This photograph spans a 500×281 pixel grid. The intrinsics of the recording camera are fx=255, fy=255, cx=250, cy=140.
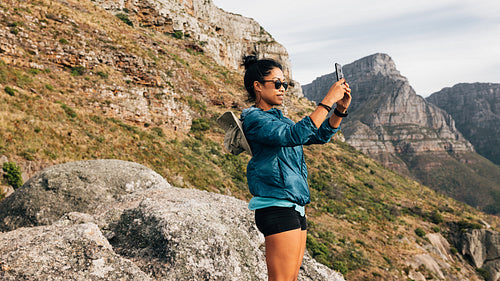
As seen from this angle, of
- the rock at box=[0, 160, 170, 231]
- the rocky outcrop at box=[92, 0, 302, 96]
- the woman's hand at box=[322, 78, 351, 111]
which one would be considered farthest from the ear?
the rocky outcrop at box=[92, 0, 302, 96]

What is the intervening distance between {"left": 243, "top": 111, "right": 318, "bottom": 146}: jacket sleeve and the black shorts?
482 mm

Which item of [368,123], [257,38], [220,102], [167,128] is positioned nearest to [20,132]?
[167,128]

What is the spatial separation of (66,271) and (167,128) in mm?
21114

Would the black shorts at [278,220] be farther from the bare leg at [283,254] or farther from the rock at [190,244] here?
the rock at [190,244]

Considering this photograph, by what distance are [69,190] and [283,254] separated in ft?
25.0

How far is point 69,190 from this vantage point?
23.6ft

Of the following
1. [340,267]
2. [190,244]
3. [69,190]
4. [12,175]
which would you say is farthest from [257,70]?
[340,267]

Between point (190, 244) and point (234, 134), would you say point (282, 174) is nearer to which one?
point (234, 134)

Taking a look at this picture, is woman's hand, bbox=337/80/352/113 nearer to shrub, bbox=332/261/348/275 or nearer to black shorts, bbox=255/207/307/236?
black shorts, bbox=255/207/307/236

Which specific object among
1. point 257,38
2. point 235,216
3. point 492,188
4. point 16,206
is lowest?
point 492,188

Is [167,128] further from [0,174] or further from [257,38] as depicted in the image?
[257,38]

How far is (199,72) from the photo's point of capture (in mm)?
36750

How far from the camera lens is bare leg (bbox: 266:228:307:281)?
179 cm

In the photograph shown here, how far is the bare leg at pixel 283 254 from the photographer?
179 centimetres
